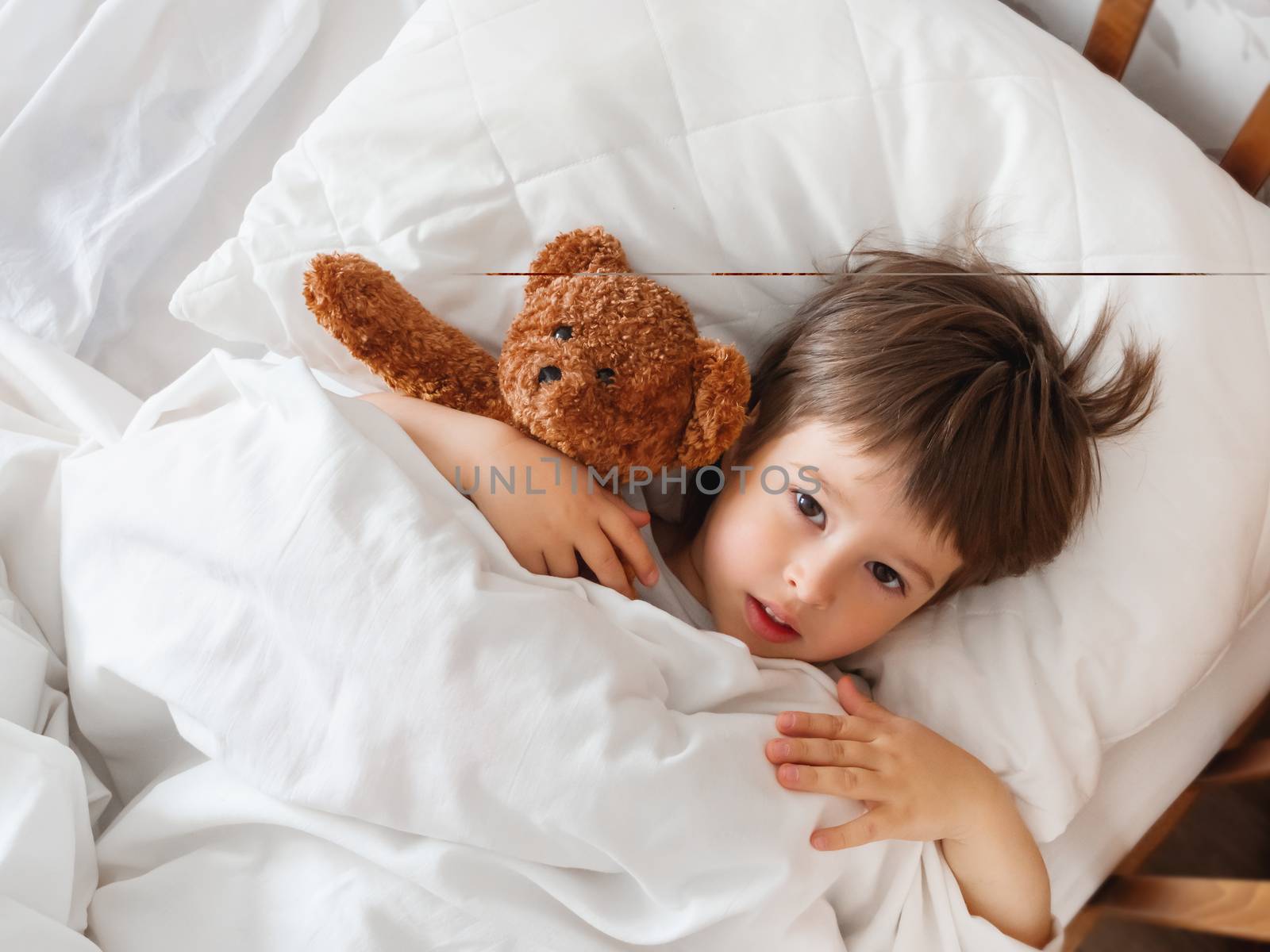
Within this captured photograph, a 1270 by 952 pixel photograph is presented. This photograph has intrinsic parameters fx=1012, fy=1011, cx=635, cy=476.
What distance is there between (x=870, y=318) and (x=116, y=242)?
750mm

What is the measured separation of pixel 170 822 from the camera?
0.71 metres

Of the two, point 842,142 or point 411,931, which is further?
point 842,142

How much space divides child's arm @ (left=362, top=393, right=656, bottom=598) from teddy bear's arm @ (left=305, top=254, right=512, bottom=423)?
0.02m

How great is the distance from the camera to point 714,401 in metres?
0.74

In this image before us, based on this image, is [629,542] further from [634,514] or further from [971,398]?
[971,398]

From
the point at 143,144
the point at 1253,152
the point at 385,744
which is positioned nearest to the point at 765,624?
the point at 385,744

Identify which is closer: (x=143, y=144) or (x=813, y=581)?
(x=813, y=581)

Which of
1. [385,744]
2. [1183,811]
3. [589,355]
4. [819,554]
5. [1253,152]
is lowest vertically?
[1183,811]

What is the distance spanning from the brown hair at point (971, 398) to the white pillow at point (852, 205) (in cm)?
4

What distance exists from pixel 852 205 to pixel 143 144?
721 mm

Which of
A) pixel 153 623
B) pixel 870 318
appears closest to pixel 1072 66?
pixel 870 318

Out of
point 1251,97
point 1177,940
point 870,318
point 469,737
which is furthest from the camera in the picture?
point 1177,940

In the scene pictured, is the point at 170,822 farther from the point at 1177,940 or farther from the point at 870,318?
the point at 1177,940

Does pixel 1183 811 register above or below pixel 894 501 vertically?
below
